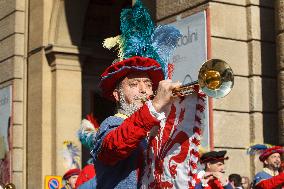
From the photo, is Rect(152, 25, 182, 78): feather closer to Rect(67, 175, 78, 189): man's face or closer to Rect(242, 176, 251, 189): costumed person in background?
Rect(242, 176, 251, 189): costumed person in background

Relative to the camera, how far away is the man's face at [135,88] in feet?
13.1

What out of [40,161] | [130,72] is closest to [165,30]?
[130,72]

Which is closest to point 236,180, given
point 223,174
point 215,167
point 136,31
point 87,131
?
point 223,174

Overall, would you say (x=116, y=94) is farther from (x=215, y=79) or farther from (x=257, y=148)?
(x=257, y=148)

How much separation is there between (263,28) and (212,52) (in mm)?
885

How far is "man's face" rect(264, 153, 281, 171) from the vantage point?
805cm

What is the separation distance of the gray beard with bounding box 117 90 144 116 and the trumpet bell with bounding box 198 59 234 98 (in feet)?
1.92

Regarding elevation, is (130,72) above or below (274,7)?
below

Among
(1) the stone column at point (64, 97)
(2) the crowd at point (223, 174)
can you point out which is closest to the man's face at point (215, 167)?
(2) the crowd at point (223, 174)

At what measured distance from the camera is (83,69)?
1623 centimetres

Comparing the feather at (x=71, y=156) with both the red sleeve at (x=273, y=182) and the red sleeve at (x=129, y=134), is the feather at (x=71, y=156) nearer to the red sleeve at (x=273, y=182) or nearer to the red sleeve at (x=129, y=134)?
the red sleeve at (x=273, y=182)

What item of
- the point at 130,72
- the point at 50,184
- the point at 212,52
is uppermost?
the point at 212,52

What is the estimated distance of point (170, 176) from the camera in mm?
3791

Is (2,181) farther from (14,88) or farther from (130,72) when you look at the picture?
(130,72)
